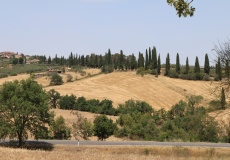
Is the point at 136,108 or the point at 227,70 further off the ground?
the point at 227,70

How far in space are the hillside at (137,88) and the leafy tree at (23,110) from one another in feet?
190

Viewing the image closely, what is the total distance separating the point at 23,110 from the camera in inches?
Answer: 1869

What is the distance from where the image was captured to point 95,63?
566 ft

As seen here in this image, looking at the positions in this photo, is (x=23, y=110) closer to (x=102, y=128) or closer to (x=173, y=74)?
(x=102, y=128)

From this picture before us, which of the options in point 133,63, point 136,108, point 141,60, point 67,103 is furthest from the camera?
point 133,63

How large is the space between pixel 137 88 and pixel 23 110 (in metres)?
80.0

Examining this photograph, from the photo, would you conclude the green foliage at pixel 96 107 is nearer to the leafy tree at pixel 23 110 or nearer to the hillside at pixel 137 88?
the hillside at pixel 137 88

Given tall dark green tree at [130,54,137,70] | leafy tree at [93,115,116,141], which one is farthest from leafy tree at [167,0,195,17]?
tall dark green tree at [130,54,137,70]

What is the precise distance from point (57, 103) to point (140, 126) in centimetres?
3649

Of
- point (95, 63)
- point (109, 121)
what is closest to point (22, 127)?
point (109, 121)

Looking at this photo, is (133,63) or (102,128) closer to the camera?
(102,128)

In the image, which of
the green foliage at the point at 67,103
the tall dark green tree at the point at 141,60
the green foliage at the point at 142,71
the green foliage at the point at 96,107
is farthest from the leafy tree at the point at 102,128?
the tall dark green tree at the point at 141,60

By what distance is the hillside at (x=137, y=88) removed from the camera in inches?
4498

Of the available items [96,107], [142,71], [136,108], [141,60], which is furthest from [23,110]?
[141,60]
